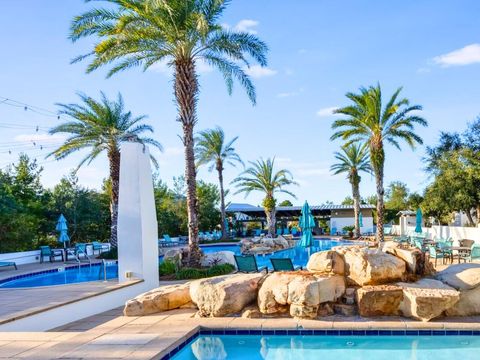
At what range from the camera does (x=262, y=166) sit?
33.9 m

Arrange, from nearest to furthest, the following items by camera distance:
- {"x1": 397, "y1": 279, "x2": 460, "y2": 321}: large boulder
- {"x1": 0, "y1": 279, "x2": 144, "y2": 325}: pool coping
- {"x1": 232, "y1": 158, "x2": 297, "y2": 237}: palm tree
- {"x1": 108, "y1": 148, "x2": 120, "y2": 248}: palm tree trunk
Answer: {"x1": 397, "y1": 279, "x2": 460, "y2": 321}: large boulder < {"x1": 0, "y1": 279, "x2": 144, "y2": 325}: pool coping < {"x1": 108, "y1": 148, "x2": 120, "y2": 248}: palm tree trunk < {"x1": 232, "y1": 158, "x2": 297, "y2": 237}: palm tree

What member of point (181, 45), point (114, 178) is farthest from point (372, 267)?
point (114, 178)

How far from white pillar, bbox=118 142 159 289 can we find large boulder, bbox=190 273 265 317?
285 cm

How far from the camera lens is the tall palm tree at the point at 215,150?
31.2m

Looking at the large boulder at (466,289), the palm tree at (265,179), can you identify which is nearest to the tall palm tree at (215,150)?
the palm tree at (265,179)

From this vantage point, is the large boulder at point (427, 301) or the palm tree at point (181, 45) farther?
the palm tree at point (181, 45)

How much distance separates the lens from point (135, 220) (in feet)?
35.4

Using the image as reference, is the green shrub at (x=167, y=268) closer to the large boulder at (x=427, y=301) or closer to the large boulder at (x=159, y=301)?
the large boulder at (x=159, y=301)

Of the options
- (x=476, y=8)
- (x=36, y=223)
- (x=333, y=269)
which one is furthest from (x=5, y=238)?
(x=476, y=8)

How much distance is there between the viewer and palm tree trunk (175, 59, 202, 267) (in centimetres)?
1376

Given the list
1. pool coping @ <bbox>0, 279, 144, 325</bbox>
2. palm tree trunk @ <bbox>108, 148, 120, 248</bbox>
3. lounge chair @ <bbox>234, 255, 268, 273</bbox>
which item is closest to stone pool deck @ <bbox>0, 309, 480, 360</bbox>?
pool coping @ <bbox>0, 279, 144, 325</bbox>

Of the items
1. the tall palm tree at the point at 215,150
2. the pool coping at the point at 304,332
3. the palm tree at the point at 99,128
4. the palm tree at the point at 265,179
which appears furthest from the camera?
the palm tree at the point at 265,179

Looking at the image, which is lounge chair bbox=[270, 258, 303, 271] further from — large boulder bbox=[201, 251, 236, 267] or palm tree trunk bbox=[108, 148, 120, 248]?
palm tree trunk bbox=[108, 148, 120, 248]

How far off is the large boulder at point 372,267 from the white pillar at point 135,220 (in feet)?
16.7
